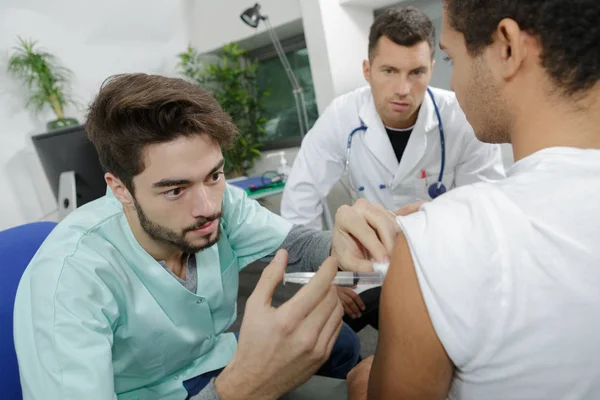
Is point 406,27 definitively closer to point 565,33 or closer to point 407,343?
point 565,33

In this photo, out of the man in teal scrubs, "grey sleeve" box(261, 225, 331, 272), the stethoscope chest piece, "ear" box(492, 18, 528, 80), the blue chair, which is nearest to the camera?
"ear" box(492, 18, 528, 80)

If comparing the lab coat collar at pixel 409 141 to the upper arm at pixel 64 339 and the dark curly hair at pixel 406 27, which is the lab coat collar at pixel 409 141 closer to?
the dark curly hair at pixel 406 27

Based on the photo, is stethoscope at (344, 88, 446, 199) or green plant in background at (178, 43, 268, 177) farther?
green plant in background at (178, 43, 268, 177)

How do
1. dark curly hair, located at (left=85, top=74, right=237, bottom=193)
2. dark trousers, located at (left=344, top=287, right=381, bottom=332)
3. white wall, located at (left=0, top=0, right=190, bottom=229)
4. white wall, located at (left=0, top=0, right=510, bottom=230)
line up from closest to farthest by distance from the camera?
1. dark curly hair, located at (left=85, top=74, right=237, bottom=193)
2. dark trousers, located at (left=344, top=287, right=381, bottom=332)
3. white wall, located at (left=0, top=0, right=510, bottom=230)
4. white wall, located at (left=0, top=0, right=190, bottom=229)

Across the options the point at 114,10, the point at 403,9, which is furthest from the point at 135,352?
the point at 114,10

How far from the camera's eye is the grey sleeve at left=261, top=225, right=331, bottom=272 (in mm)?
1164

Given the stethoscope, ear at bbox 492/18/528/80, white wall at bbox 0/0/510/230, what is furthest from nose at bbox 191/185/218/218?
white wall at bbox 0/0/510/230

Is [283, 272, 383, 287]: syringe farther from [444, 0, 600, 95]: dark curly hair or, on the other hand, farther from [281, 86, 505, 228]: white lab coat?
[281, 86, 505, 228]: white lab coat

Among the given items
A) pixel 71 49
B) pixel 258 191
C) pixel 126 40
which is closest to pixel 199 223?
pixel 258 191

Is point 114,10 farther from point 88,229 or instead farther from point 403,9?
point 88,229

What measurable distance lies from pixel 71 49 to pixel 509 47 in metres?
3.25

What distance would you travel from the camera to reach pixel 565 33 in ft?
1.73

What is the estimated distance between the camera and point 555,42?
0.53 meters

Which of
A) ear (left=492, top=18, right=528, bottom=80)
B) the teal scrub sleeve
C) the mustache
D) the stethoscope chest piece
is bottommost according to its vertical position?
the stethoscope chest piece
